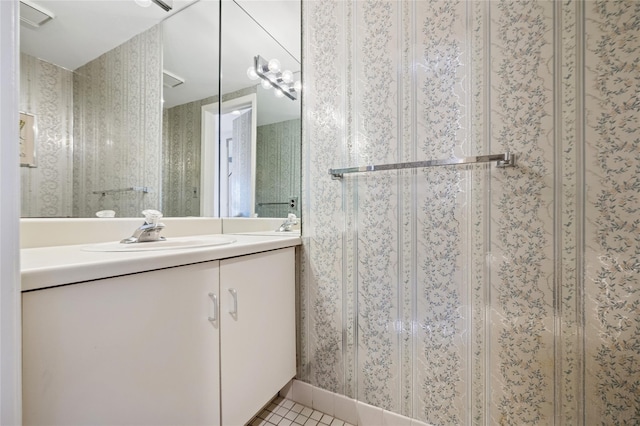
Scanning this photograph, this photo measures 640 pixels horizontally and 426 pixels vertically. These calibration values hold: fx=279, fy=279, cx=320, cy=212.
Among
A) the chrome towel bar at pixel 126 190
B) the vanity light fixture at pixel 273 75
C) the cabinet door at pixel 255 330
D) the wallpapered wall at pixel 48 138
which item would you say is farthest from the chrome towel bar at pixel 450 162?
the wallpapered wall at pixel 48 138

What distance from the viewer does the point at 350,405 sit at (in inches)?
49.3

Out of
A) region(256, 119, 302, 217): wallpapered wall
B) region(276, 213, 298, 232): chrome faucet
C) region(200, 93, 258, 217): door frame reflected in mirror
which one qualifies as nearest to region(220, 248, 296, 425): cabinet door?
region(276, 213, 298, 232): chrome faucet

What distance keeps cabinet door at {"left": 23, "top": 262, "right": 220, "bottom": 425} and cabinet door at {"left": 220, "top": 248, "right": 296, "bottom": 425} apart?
0.06 m

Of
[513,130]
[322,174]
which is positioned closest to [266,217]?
[322,174]

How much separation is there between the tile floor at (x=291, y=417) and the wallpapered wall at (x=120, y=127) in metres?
1.10

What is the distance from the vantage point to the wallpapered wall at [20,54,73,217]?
957mm

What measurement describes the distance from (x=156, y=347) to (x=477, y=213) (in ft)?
3.61

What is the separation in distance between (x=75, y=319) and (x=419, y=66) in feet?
4.34

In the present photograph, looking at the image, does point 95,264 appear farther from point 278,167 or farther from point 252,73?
point 252,73

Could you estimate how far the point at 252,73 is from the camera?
1.66 meters

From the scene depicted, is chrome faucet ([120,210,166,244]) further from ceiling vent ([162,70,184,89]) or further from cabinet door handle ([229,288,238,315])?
ceiling vent ([162,70,184,89])

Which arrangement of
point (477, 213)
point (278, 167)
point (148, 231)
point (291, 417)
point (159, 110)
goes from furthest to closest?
point (278, 167), point (159, 110), point (291, 417), point (148, 231), point (477, 213)

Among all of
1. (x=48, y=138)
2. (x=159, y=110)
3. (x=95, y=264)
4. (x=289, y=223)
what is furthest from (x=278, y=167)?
(x=95, y=264)

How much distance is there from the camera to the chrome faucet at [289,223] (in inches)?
60.9
